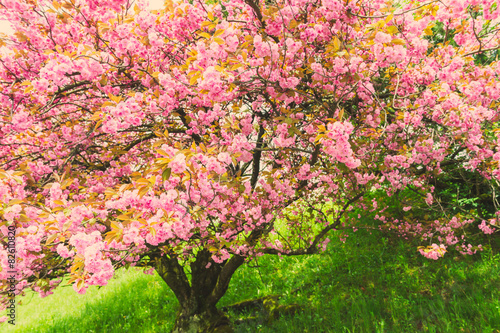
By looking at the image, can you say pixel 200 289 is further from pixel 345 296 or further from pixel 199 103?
pixel 199 103

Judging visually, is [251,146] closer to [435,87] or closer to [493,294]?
[435,87]

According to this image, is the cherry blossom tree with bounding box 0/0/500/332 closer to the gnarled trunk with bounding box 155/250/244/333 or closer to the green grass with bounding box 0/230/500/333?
the gnarled trunk with bounding box 155/250/244/333

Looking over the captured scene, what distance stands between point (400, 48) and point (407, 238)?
15.4 ft

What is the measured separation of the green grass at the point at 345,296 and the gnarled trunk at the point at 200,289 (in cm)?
50

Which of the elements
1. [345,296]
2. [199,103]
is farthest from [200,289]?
[199,103]

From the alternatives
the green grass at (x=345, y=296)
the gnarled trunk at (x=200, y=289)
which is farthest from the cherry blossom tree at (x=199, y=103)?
the green grass at (x=345, y=296)

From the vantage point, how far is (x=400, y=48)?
2844mm

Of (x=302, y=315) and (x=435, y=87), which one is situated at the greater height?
(x=435, y=87)

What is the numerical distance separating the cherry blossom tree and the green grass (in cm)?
102

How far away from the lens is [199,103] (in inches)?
140

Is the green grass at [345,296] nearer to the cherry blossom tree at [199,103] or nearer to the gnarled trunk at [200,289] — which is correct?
the gnarled trunk at [200,289]

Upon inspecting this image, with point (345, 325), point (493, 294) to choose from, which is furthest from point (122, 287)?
point (493, 294)

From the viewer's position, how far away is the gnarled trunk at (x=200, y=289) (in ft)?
16.6

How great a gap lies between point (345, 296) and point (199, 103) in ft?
13.8
